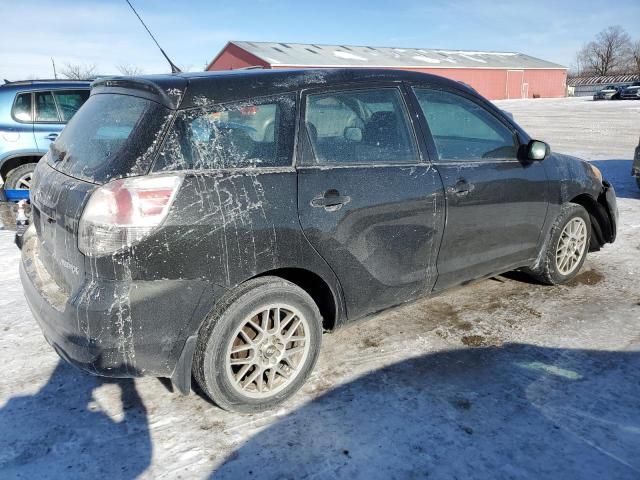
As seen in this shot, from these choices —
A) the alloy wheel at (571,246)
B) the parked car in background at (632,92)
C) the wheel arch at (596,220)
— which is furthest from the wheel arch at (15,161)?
the parked car in background at (632,92)

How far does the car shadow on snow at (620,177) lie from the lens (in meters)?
7.91

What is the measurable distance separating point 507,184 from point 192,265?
7.61 feet

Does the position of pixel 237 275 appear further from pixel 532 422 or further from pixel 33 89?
pixel 33 89

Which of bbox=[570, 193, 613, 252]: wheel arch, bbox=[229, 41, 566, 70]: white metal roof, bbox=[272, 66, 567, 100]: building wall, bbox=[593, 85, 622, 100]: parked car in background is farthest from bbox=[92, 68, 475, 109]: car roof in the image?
bbox=[593, 85, 622, 100]: parked car in background

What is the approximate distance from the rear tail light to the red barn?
33536 millimetres

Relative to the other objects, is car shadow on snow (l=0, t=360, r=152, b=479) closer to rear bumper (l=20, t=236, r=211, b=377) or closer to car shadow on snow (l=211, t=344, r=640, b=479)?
rear bumper (l=20, t=236, r=211, b=377)

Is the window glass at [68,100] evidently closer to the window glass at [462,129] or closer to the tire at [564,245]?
the window glass at [462,129]

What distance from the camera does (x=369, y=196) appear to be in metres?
2.89

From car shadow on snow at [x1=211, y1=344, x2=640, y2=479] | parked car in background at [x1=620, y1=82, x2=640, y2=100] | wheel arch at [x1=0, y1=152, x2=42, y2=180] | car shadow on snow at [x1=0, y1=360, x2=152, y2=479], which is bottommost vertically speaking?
car shadow on snow at [x1=211, y1=344, x2=640, y2=479]

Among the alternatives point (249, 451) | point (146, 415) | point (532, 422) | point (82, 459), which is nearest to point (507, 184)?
point (532, 422)

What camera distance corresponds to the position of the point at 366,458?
2.38 m

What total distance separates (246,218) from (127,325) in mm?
726

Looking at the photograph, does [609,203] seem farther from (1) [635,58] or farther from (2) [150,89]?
(1) [635,58]

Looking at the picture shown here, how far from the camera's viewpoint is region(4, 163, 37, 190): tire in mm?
6750
